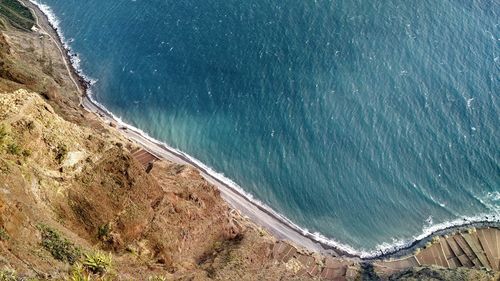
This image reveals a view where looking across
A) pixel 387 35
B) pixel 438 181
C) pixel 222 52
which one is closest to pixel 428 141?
pixel 438 181

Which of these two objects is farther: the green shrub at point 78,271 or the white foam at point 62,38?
the white foam at point 62,38

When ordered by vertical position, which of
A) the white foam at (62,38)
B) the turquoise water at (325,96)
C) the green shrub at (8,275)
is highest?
the turquoise water at (325,96)

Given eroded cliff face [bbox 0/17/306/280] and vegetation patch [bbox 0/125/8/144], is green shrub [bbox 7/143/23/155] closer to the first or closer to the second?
eroded cliff face [bbox 0/17/306/280]

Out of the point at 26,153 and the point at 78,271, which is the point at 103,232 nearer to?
the point at 26,153

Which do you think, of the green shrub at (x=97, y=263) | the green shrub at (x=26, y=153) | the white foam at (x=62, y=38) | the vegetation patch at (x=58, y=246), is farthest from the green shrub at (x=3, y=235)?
the white foam at (x=62, y=38)

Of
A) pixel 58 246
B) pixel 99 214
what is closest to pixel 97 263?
pixel 58 246

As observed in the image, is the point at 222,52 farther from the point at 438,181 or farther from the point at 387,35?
the point at 438,181

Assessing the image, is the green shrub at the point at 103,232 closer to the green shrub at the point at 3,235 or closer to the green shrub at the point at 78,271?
the green shrub at the point at 78,271

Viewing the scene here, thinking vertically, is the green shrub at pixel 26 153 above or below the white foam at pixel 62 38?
above
